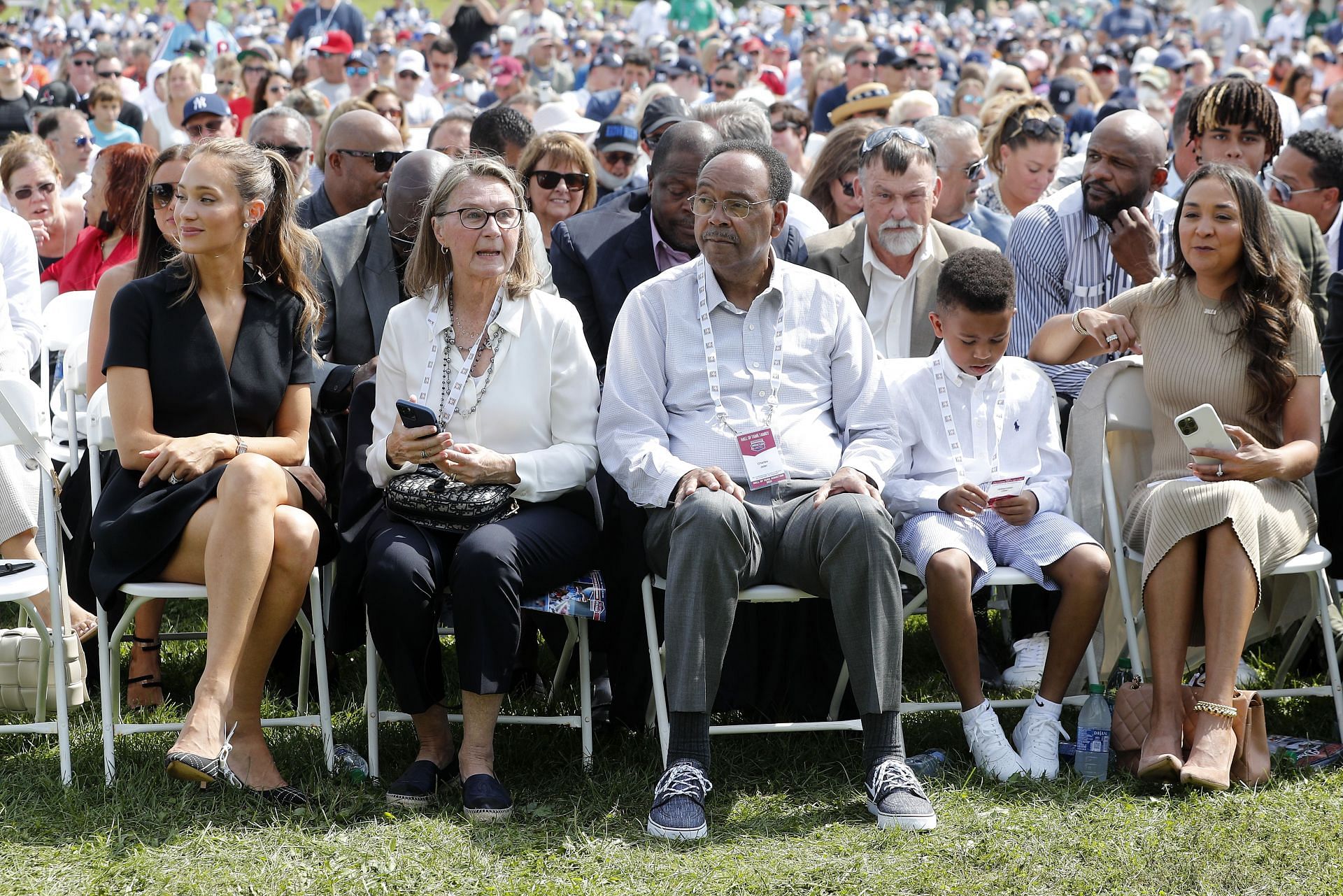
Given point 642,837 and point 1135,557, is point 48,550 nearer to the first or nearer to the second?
point 642,837

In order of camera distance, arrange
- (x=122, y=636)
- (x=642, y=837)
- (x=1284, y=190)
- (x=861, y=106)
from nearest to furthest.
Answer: (x=642, y=837) < (x=122, y=636) < (x=1284, y=190) < (x=861, y=106)

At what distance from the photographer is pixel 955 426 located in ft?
14.1

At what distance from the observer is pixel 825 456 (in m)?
4.13

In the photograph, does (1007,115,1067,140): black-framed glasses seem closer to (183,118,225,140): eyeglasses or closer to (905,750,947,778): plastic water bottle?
(905,750,947,778): plastic water bottle

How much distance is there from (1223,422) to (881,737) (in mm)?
1523

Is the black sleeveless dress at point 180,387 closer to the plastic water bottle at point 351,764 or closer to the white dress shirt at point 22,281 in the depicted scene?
the plastic water bottle at point 351,764

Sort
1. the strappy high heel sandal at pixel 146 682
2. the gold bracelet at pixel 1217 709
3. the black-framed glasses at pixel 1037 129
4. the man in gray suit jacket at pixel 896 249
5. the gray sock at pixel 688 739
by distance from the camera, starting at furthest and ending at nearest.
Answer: the black-framed glasses at pixel 1037 129, the man in gray suit jacket at pixel 896 249, the strappy high heel sandal at pixel 146 682, the gold bracelet at pixel 1217 709, the gray sock at pixel 688 739

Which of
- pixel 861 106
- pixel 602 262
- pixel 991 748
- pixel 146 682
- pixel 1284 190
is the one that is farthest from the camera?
pixel 861 106

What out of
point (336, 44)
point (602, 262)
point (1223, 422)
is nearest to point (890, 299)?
point (602, 262)

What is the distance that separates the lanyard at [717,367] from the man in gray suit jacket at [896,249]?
0.86 meters

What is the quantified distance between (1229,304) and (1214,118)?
1.75 meters

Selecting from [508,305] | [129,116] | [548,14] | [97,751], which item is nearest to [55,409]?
[97,751]

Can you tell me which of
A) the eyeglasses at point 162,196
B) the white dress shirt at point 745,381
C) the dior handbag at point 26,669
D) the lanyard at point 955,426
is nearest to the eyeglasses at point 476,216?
the white dress shirt at point 745,381

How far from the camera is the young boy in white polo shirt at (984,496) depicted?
398 centimetres
